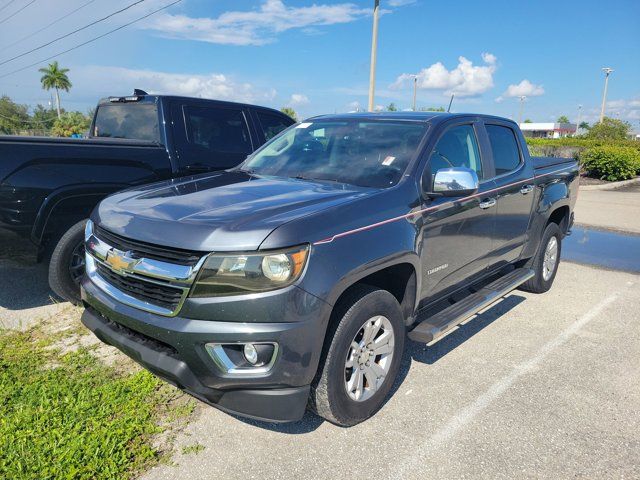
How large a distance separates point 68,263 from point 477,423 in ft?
11.7

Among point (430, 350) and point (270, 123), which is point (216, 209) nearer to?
point (430, 350)

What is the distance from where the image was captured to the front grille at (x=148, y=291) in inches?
100

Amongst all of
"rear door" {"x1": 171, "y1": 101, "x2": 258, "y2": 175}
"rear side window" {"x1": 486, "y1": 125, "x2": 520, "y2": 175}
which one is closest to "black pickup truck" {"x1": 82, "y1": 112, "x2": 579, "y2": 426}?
"rear side window" {"x1": 486, "y1": 125, "x2": 520, "y2": 175}

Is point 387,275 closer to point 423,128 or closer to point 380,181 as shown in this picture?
point 380,181

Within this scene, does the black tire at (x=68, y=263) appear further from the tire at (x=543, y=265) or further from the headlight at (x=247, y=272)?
the tire at (x=543, y=265)

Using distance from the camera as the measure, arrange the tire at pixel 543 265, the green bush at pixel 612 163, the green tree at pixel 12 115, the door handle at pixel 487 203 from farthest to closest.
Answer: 1. the green tree at pixel 12 115
2. the green bush at pixel 612 163
3. the tire at pixel 543 265
4. the door handle at pixel 487 203

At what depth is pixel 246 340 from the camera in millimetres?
2389

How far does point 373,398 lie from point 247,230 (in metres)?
1.36

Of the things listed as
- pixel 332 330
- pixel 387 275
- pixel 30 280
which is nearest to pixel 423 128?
pixel 387 275

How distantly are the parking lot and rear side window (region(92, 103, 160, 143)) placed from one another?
1929 millimetres

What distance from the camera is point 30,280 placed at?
559 centimetres

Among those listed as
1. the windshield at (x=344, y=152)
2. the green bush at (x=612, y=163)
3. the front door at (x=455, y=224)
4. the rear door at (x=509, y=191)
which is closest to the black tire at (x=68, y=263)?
the windshield at (x=344, y=152)

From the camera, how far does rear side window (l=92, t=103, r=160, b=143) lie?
5.51m

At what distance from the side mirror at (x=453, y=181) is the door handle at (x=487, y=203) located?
0.68 meters
